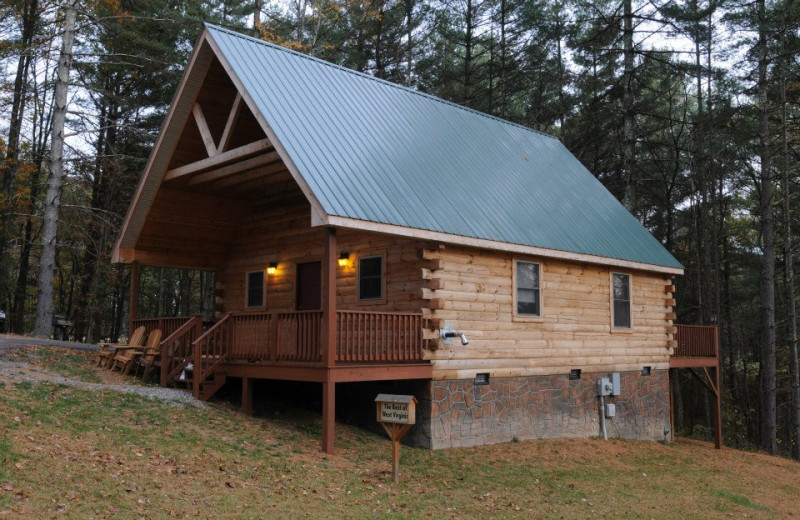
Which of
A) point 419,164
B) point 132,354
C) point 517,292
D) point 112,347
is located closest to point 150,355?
point 132,354

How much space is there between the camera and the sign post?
1112 cm

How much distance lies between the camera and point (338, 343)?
12867 mm

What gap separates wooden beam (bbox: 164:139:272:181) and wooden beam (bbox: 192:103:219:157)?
0.14 m

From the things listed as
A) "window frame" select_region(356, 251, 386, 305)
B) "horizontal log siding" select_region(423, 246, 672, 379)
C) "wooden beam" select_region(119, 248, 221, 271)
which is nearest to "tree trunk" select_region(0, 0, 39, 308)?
"wooden beam" select_region(119, 248, 221, 271)

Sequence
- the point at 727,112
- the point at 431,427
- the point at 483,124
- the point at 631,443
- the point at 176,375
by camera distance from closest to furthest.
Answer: the point at 431,427
the point at 176,375
the point at 631,443
the point at 483,124
the point at 727,112

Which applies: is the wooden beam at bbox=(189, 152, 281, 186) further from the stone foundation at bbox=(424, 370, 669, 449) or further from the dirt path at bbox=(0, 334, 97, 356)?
the dirt path at bbox=(0, 334, 97, 356)

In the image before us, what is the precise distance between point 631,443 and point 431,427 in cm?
695

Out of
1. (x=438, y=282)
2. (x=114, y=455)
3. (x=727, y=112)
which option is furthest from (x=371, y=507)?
(x=727, y=112)

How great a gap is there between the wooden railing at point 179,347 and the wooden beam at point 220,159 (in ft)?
9.90

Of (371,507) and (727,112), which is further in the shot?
(727,112)

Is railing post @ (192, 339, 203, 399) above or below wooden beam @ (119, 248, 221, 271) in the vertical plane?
below

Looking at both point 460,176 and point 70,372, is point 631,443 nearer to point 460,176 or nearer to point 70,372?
point 460,176

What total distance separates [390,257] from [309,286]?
272cm

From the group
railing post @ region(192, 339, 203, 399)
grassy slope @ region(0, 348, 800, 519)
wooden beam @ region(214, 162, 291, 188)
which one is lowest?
grassy slope @ region(0, 348, 800, 519)
